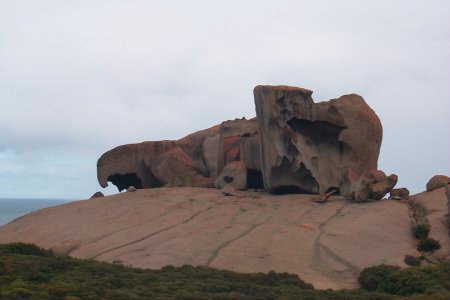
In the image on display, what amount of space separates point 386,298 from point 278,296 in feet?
10.5

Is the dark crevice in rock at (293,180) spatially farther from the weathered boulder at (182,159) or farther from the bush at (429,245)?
the bush at (429,245)

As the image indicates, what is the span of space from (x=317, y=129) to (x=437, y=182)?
6.61 meters

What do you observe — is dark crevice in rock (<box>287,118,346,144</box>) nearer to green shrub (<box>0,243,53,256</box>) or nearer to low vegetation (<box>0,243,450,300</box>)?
low vegetation (<box>0,243,450,300</box>)

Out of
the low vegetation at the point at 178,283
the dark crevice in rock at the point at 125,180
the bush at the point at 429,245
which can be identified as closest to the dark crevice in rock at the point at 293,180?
the bush at the point at 429,245

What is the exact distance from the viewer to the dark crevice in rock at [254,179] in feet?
139

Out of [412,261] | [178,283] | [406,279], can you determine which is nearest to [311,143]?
[412,261]

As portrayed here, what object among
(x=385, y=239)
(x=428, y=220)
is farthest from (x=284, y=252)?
(x=428, y=220)

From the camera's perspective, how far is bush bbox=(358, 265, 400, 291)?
24.8 meters

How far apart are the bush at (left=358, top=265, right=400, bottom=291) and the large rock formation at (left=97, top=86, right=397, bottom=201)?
30.4ft

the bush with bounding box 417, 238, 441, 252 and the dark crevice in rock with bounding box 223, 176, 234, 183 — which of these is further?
the dark crevice in rock with bounding box 223, 176, 234, 183

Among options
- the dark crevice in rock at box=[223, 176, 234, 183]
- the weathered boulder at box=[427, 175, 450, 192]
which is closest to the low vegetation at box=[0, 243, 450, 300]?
the weathered boulder at box=[427, 175, 450, 192]

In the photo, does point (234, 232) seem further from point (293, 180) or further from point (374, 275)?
point (374, 275)

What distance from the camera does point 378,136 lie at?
40.2 m

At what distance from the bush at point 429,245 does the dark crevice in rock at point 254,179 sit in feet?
48.7
